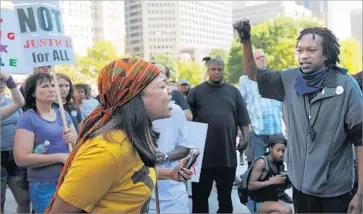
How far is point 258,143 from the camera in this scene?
6.57 m

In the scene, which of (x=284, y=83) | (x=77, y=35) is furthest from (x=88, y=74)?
(x=284, y=83)

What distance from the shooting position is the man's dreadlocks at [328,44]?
9.64 ft

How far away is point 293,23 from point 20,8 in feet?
149

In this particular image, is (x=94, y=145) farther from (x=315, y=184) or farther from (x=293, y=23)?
(x=293, y=23)

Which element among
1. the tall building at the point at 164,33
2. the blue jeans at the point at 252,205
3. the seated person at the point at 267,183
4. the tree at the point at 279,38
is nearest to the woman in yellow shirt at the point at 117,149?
the seated person at the point at 267,183

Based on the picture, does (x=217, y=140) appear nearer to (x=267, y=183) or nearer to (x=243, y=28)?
(x=267, y=183)

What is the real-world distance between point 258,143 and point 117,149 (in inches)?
198

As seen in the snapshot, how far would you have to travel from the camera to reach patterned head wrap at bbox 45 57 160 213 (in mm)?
1810

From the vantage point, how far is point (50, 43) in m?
4.22

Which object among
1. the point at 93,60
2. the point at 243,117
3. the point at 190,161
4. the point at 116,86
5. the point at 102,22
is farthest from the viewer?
the point at 102,22

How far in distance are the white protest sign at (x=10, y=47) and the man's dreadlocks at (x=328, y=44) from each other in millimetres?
2932

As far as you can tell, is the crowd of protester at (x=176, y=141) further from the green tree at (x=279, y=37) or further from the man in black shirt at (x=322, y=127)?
the green tree at (x=279, y=37)

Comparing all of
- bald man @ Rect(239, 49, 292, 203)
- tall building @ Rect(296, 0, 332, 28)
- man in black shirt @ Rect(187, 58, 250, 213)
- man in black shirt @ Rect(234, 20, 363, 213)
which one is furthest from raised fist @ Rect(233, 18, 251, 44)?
bald man @ Rect(239, 49, 292, 203)

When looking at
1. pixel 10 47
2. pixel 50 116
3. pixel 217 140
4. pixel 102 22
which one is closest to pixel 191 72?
pixel 102 22
